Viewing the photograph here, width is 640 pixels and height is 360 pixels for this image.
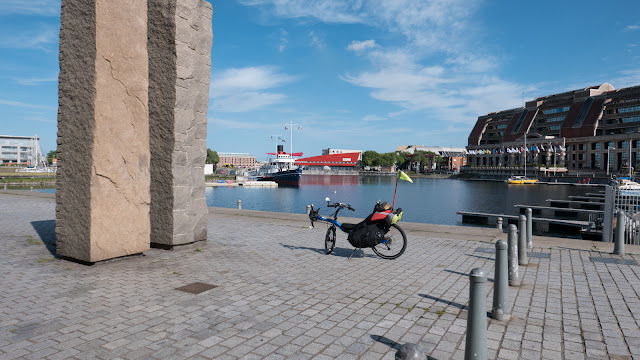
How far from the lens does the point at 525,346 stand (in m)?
4.05

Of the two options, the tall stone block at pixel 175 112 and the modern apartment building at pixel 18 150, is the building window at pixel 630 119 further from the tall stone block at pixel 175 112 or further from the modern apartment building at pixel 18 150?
the modern apartment building at pixel 18 150

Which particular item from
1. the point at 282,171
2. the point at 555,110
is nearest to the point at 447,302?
the point at 282,171

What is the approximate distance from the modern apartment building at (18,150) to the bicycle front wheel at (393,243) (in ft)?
507

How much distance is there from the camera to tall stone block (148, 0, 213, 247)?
8.32 metres

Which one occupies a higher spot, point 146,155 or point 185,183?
point 146,155

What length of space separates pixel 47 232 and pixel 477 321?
11.6 metres

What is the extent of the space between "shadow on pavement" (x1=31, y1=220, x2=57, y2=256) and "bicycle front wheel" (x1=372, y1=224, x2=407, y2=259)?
685 centimetres

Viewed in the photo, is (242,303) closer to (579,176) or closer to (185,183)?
(185,183)

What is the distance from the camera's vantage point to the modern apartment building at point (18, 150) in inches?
5209

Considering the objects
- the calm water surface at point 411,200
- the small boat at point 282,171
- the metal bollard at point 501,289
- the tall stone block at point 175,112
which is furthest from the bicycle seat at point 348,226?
the small boat at point 282,171

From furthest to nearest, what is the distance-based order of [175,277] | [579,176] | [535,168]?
[535,168] < [579,176] < [175,277]

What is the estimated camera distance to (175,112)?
27.4 feet

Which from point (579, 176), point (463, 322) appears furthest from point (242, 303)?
point (579, 176)

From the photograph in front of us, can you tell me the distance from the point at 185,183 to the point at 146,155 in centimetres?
119
